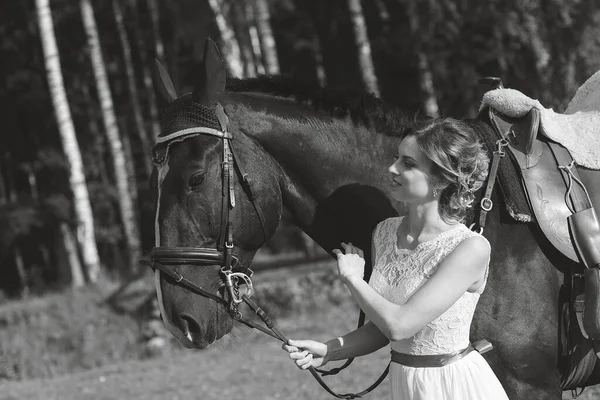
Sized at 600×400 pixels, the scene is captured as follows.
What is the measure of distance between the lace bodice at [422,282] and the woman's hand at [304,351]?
0.31 meters

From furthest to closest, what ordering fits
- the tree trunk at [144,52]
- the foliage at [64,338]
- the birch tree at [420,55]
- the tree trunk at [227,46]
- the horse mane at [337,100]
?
1. the tree trunk at [144,52]
2. the birch tree at [420,55]
3. the tree trunk at [227,46]
4. the foliage at [64,338]
5. the horse mane at [337,100]

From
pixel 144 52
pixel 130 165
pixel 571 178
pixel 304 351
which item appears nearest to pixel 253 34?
pixel 144 52

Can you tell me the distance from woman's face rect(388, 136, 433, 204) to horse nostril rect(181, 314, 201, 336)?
1.00 meters

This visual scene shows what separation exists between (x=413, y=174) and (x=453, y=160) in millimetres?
142

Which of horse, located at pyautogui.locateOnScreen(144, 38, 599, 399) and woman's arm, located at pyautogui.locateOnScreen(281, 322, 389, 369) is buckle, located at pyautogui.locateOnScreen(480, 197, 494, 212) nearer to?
horse, located at pyautogui.locateOnScreen(144, 38, 599, 399)

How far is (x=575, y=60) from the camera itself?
15930 mm

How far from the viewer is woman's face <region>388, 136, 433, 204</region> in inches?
106

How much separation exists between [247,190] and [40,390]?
249 inches

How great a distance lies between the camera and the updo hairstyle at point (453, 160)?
2662 mm

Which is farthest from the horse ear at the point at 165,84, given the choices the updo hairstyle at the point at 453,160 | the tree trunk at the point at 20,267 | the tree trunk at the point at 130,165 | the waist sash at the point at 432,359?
the tree trunk at the point at 20,267

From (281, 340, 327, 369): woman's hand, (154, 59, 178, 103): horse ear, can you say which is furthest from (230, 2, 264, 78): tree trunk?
(281, 340, 327, 369): woman's hand

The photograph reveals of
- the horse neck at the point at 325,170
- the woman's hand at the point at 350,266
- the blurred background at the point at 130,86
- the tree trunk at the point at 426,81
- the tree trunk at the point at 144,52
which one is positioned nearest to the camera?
the woman's hand at the point at 350,266

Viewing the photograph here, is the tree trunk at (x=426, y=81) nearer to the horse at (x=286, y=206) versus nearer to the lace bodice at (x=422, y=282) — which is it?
the horse at (x=286, y=206)

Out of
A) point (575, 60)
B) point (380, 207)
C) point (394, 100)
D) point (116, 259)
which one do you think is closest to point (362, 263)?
point (380, 207)
